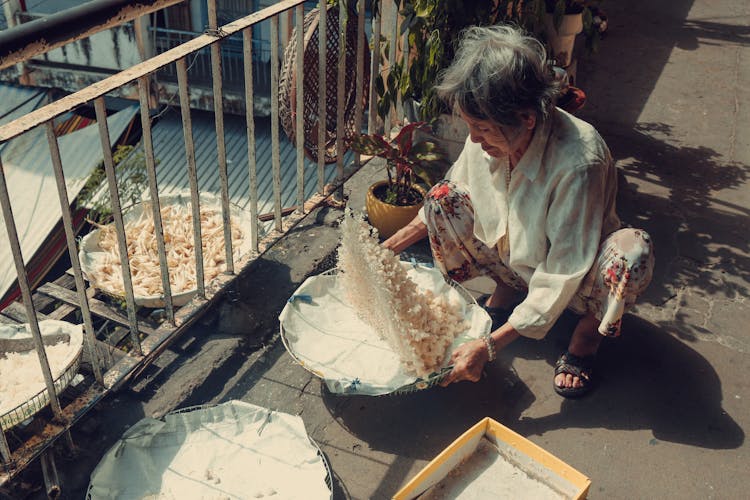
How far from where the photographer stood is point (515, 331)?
210 centimetres

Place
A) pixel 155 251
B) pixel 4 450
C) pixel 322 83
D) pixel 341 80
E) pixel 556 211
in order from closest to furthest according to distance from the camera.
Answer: pixel 4 450 < pixel 556 211 < pixel 322 83 < pixel 341 80 < pixel 155 251

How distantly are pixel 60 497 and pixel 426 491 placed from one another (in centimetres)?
103

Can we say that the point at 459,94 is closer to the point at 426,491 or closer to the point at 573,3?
the point at 426,491

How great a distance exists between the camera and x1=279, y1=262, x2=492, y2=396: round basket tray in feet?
6.85

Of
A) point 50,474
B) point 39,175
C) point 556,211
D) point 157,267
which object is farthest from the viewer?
point 39,175

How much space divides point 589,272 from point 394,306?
0.63 metres

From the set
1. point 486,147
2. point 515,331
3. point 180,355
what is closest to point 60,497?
point 180,355

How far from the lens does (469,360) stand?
2.07m

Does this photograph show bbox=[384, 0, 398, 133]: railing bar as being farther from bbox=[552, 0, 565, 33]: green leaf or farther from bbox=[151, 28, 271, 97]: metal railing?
bbox=[151, 28, 271, 97]: metal railing

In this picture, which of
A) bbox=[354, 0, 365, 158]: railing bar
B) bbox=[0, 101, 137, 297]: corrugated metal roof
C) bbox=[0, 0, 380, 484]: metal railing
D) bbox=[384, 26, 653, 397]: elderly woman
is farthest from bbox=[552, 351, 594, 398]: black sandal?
bbox=[0, 101, 137, 297]: corrugated metal roof

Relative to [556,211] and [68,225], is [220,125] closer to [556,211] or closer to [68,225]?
[68,225]

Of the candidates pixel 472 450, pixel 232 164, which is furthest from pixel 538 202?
pixel 232 164

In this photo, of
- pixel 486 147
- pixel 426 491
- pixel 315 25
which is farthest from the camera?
pixel 315 25

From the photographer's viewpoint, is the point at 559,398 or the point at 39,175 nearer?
the point at 559,398
